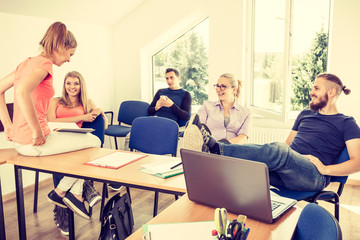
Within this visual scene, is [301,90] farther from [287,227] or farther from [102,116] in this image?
[287,227]

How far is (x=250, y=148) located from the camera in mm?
1846

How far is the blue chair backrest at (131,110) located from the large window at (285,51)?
139 centimetres

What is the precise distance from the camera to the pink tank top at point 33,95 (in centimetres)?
219

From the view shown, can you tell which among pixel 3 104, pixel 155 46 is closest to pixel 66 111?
pixel 3 104

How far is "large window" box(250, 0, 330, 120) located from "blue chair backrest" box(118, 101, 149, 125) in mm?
1394

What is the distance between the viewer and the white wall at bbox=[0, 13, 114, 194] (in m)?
3.38

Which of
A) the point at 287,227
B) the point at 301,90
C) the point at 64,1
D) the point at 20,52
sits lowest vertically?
the point at 287,227

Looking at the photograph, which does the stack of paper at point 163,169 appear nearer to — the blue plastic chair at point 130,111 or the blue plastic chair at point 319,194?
the blue plastic chair at point 319,194

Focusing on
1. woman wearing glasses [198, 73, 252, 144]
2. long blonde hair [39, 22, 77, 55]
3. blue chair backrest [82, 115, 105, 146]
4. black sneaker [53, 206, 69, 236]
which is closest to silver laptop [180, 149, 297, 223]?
long blonde hair [39, 22, 77, 55]

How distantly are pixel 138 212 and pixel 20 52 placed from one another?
2.01 m

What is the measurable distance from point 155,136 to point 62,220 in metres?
1.01

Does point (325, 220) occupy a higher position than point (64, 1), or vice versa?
point (64, 1)

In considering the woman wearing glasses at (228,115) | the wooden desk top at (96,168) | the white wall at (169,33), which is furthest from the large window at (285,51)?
the wooden desk top at (96,168)

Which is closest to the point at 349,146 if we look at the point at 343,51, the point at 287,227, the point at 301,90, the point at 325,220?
the point at 287,227
